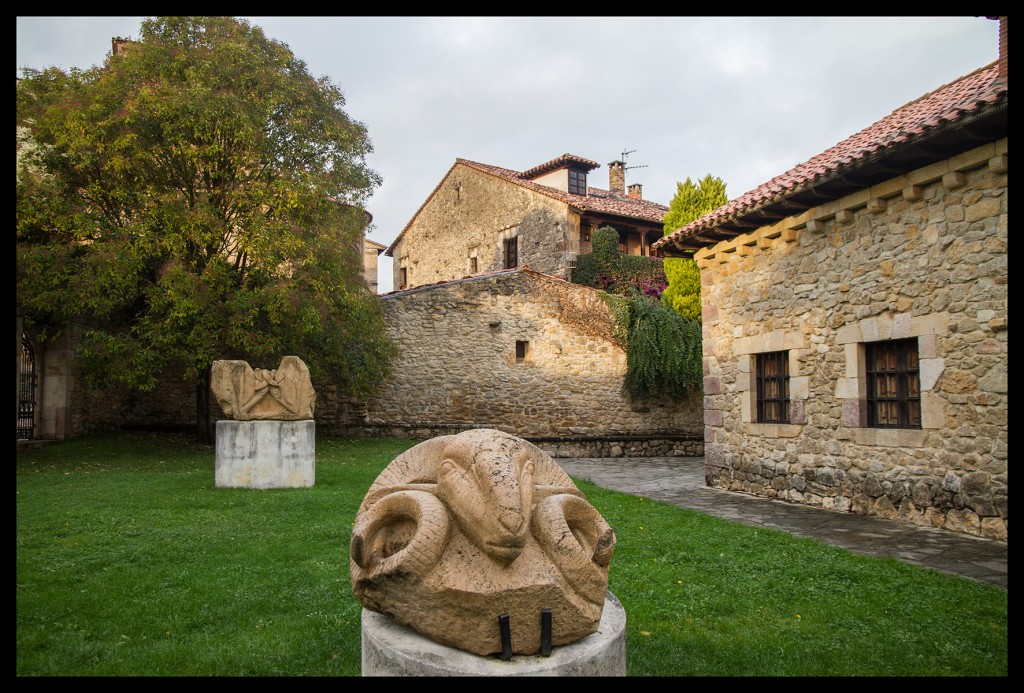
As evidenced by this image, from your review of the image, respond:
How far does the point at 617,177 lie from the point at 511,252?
7515mm

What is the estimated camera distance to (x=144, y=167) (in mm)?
12594

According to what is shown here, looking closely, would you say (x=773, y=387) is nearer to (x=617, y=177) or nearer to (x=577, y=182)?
(x=577, y=182)

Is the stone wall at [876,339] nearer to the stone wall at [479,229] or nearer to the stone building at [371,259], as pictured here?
the stone wall at [479,229]

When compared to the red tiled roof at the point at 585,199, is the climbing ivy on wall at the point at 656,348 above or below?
below

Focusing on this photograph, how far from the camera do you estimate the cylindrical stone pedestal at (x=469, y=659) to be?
266 cm

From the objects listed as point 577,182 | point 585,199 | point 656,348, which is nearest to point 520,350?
point 656,348

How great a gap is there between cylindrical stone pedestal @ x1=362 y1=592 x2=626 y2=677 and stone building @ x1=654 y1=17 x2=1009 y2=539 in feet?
20.2

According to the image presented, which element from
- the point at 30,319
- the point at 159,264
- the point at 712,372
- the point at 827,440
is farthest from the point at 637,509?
the point at 30,319

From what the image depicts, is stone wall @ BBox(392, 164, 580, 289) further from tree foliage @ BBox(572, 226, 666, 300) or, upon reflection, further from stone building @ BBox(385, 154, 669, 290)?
tree foliage @ BBox(572, 226, 666, 300)

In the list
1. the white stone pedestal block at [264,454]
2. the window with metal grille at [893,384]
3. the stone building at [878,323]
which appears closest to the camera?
the stone building at [878,323]

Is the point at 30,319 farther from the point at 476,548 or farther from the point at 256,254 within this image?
the point at 476,548

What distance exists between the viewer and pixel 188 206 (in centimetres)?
1255

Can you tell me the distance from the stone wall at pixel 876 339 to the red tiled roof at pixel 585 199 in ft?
35.9

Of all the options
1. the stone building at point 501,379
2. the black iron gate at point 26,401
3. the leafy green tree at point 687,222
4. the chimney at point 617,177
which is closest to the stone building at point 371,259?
the chimney at point 617,177
